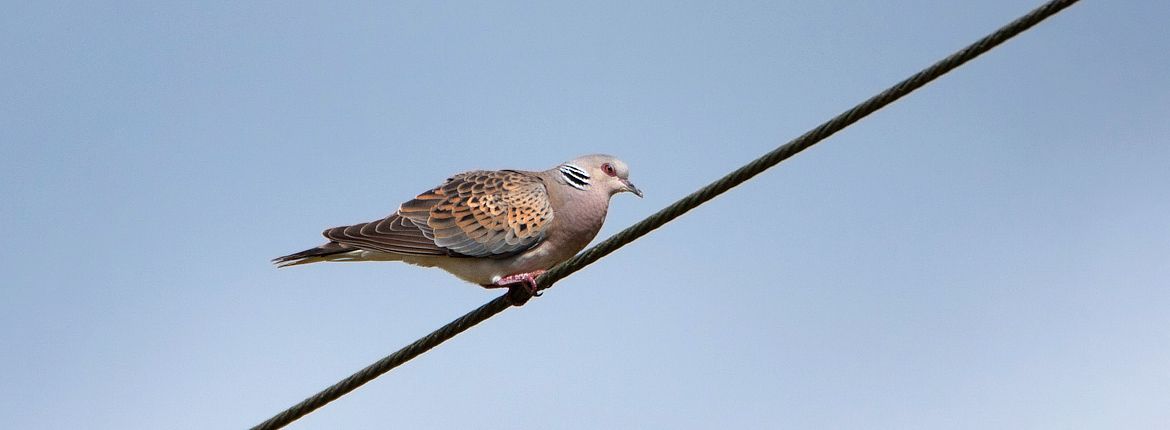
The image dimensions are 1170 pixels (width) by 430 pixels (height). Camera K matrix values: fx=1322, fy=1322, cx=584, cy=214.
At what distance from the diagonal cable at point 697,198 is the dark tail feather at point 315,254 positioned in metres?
1.55

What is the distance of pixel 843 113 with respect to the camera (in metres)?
4.47

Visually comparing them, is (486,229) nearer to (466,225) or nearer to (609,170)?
(466,225)

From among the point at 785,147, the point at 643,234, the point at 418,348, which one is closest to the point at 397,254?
the point at 418,348

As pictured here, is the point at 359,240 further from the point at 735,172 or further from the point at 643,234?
the point at 735,172

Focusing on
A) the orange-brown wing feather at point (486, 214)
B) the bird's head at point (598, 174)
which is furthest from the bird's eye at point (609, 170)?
the orange-brown wing feather at point (486, 214)

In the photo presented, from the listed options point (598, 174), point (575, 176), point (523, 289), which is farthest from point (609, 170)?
point (523, 289)

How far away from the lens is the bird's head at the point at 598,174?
756cm

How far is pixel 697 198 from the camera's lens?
4766 millimetres

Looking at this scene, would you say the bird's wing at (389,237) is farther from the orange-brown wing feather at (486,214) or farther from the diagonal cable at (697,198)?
the diagonal cable at (697,198)

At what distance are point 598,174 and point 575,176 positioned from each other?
141mm

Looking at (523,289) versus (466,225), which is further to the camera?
(466,225)

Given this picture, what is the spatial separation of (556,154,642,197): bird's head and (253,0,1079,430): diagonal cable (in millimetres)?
1990

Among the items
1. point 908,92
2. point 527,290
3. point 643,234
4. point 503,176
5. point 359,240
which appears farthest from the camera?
point 503,176

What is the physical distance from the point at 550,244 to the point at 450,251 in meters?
0.54
